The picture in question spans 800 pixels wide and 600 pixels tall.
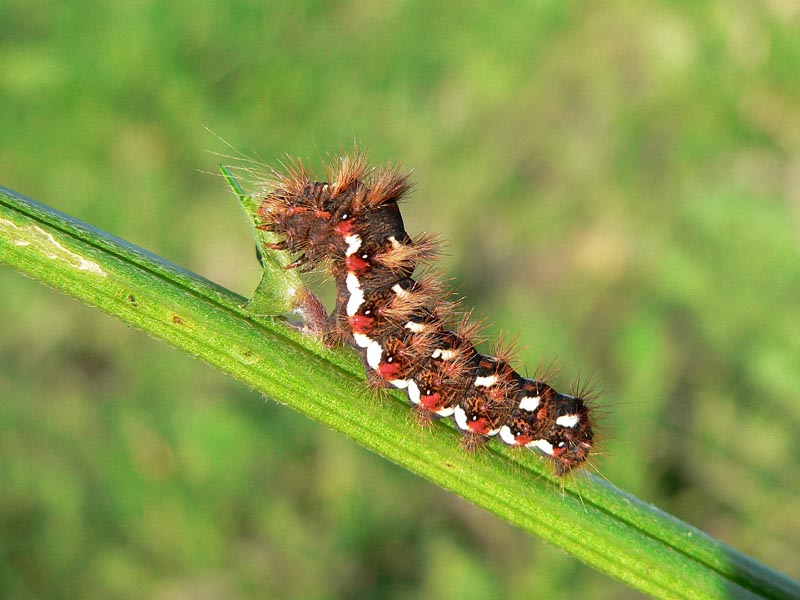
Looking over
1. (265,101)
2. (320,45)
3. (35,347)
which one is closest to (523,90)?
(320,45)

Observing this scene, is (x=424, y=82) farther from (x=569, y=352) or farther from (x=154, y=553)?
(x=154, y=553)

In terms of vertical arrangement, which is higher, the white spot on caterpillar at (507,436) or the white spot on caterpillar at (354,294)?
the white spot on caterpillar at (354,294)

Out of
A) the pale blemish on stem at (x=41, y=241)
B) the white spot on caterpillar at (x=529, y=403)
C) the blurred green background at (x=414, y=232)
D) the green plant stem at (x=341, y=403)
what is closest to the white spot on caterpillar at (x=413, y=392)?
the green plant stem at (x=341, y=403)

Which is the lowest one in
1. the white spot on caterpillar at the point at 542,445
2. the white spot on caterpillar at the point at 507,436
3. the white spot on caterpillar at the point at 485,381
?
the white spot on caterpillar at the point at 507,436

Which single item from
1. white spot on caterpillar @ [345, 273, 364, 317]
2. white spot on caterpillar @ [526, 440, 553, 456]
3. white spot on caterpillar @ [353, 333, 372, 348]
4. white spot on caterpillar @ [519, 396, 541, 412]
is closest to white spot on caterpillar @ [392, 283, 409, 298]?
white spot on caterpillar @ [345, 273, 364, 317]

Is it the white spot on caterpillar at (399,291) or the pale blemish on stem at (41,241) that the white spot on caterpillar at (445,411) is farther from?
the pale blemish on stem at (41,241)

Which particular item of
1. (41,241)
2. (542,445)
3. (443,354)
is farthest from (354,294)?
(41,241)

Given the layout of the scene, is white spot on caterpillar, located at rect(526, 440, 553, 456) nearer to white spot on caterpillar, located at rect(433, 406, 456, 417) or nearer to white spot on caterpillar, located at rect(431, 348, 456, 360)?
white spot on caterpillar, located at rect(433, 406, 456, 417)
